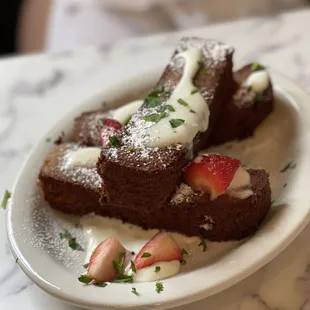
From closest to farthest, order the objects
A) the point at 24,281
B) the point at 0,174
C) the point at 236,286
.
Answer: the point at 236,286
the point at 24,281
the point at 0,174

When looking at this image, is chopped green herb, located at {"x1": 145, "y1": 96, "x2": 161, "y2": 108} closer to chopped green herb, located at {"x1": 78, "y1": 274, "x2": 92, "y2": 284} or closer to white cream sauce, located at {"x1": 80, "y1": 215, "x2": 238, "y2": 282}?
white cream sauce, located at {"x1": 80, "y1": 215, "x2": 238, "y2": 282}

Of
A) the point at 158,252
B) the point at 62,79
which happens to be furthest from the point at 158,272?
the point at 62,79

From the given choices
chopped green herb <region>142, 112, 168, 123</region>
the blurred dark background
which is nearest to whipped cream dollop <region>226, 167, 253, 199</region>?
chopped green herb <region>142, 112, 168, 123</region>

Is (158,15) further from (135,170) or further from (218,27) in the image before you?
(135,170)

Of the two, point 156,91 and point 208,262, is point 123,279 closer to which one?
point 208,262

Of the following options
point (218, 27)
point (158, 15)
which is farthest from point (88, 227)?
point (158, 15)

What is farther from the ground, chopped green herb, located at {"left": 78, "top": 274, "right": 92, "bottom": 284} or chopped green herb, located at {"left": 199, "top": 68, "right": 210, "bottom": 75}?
chopped green herb, located at {"left": 199, "top": 68, "right": 210, "bottom": 75}

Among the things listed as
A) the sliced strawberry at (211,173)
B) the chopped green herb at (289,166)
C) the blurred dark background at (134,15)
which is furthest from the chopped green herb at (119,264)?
the blurred dark background at (134,15)
